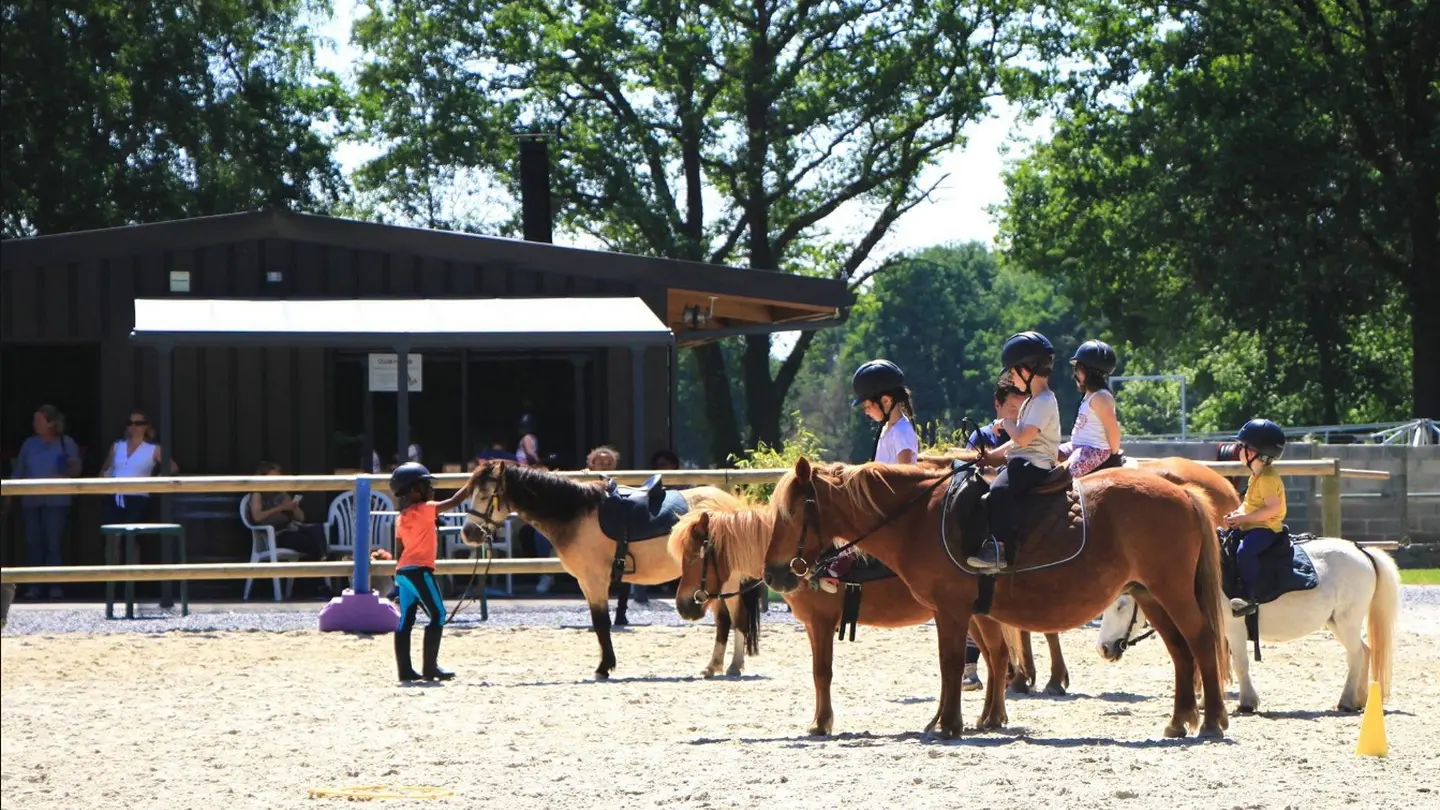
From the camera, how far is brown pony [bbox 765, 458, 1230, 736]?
846cm

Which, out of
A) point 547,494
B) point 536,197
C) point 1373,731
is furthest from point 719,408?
point 1373,731

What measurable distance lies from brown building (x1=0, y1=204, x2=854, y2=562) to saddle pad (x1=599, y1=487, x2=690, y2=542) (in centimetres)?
564

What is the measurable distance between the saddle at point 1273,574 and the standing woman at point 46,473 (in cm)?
1161

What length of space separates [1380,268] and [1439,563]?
10252 millimetres

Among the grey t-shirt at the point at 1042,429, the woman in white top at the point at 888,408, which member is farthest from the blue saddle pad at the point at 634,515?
the grey t-shirt at the point at 1042,429

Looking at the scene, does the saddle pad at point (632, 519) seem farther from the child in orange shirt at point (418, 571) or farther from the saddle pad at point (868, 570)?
the saddle pad at point (868, 570)

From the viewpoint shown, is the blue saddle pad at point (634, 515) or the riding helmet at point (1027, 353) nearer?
the riding helmet at point (1027, 353)

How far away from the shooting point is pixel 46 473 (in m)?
17.4

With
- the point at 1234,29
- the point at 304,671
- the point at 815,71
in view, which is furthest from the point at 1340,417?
the point at 304,671

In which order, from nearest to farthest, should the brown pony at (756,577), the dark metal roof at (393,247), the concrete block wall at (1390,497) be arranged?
the brown pony at (756,577)
the dark metal roof at (393,247)
the concrete block wall at (1390,497)

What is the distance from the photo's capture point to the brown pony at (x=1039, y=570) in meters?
8.46

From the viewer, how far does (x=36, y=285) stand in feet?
61.2

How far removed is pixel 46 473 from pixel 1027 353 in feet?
38.3

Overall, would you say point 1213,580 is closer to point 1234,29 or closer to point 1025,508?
point 1025,508
